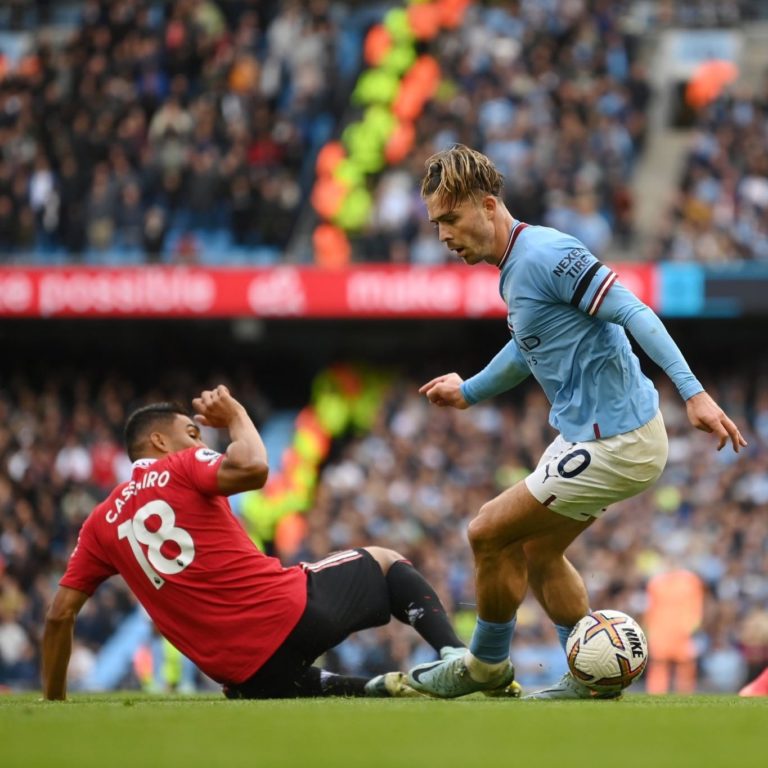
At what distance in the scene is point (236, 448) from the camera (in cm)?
638

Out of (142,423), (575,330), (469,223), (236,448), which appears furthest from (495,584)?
(142,423)

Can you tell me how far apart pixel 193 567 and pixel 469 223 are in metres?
1.89

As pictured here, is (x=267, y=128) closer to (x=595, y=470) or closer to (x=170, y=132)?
(x=170, y=132)

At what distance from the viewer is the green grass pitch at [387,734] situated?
4.25 metres

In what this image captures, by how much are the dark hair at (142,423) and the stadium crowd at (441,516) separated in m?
8.02

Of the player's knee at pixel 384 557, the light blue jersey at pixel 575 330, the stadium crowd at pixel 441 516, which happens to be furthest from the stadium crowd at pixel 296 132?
the light blue jersey at pixel 575 330

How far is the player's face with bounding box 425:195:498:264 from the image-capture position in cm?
659

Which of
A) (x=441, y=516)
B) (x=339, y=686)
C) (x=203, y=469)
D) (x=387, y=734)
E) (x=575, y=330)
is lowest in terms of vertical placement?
(x=441, y=516)

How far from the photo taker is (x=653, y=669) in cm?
1527

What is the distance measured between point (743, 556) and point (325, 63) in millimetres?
10035

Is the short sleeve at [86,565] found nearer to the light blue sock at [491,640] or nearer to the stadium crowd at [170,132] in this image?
the light blue sock at [491,640]

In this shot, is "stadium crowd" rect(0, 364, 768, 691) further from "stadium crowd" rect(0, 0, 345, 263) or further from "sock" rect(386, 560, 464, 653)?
"sock" rect(386, 560, 464, 653)

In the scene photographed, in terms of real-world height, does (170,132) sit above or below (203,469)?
above

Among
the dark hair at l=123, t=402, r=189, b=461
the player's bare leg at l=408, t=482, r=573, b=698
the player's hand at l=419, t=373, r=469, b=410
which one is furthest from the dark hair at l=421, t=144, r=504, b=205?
the dark hair at l=123, t=402, r=189, b=461
